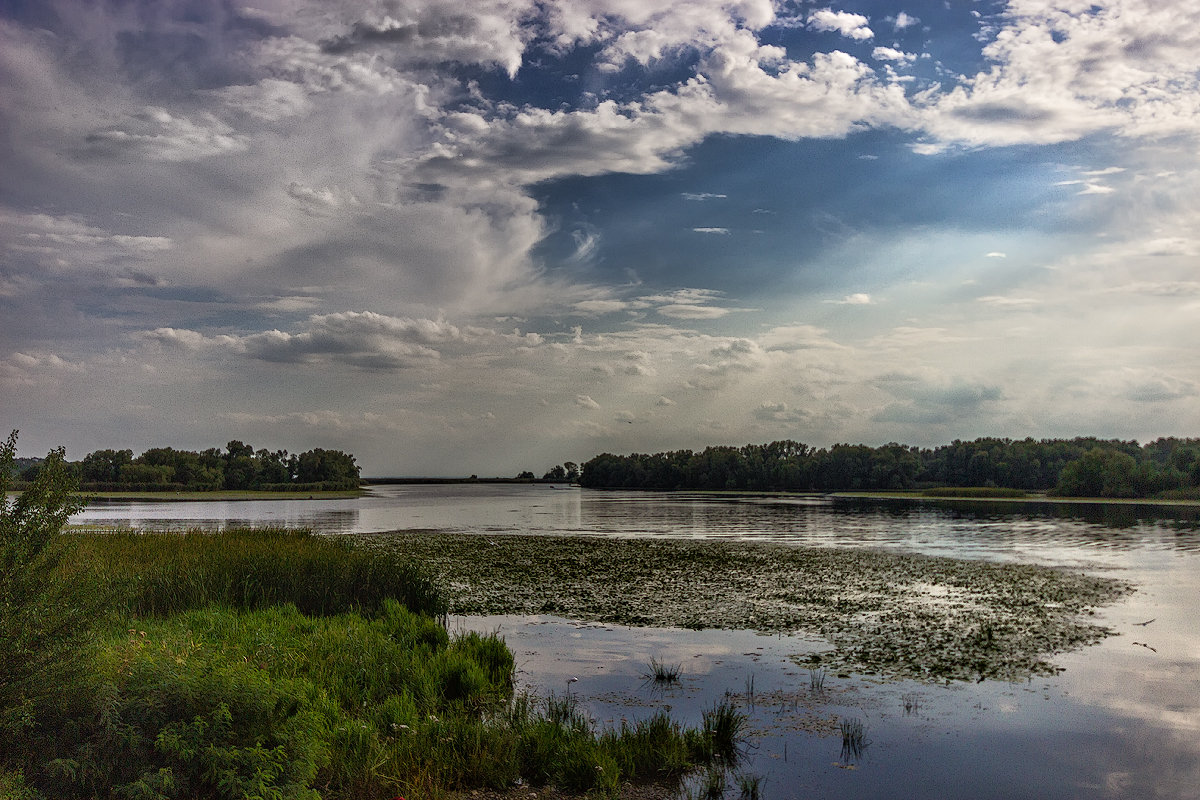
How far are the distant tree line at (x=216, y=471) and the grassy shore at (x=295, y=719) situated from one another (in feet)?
394

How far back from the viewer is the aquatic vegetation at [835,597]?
14.5 m

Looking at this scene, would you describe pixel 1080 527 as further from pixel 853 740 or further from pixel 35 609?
pixel 35 609

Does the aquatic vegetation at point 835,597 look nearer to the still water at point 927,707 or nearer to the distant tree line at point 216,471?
the still water at point 927,707

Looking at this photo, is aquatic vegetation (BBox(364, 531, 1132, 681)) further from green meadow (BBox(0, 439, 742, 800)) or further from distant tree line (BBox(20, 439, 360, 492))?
distant tree line (BBox(20, 439, 360, 492))

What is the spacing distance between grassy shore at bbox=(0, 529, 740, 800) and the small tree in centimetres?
6

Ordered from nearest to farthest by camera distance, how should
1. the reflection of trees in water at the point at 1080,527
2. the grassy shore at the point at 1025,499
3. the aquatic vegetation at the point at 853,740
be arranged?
the aquatic vegetation at the point at 853,740 → the reflection of trees in water at the point at 1080,527 → the grassy shore at the point at 1025,499

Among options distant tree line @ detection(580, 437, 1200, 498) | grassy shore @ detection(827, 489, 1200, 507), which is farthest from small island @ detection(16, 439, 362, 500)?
grassy shore @ detection(827, 489, 1200, 507)

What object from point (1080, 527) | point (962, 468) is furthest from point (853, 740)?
point (962, 468)

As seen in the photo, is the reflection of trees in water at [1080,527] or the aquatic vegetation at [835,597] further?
the reflection of trees in water at [1080,527]

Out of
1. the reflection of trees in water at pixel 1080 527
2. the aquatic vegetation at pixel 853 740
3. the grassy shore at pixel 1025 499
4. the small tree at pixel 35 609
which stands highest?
the small tree at pixel 35 609

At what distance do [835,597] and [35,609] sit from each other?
18.1m

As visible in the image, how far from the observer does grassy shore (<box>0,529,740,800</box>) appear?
632cm

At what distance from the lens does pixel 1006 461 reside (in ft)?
403

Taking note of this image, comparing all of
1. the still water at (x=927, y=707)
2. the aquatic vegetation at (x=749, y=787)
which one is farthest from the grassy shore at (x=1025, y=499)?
the aquatic vegetation at (x=749, y=787)
